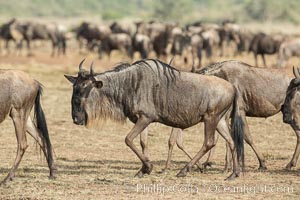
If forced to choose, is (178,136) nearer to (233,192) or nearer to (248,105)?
(248,105)

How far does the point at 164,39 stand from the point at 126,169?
24.5 m

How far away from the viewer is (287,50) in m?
32.4

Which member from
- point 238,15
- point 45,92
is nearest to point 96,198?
point 45,92

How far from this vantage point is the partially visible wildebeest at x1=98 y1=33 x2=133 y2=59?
120 ft

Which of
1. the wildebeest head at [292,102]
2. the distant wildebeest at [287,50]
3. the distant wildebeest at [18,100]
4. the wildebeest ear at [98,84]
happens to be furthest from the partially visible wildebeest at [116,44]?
the distant wildebeest at [18,100]

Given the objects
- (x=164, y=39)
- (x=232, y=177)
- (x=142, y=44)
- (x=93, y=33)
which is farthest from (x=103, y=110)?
(x=93, y=33)

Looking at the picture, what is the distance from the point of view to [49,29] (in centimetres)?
4112

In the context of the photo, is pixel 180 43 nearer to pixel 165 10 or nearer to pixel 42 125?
pixel 42 125

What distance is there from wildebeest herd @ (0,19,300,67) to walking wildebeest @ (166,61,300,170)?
18715mm

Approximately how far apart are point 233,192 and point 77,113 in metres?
2.31

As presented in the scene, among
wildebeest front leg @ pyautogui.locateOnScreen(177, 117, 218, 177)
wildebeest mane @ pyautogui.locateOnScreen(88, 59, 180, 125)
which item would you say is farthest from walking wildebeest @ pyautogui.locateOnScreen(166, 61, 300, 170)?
wildebeest mane @ pyautogui.locateOnScreen(88, 59, 180, 125)

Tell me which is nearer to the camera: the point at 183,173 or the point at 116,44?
the point at 183,173

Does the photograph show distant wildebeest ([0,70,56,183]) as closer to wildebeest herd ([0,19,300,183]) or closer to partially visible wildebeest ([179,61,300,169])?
Result: wildebeest herd ([0,19,300,183])

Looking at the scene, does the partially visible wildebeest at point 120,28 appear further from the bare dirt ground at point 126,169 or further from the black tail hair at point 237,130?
the black tail hair at point 237,130
